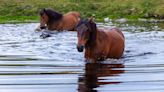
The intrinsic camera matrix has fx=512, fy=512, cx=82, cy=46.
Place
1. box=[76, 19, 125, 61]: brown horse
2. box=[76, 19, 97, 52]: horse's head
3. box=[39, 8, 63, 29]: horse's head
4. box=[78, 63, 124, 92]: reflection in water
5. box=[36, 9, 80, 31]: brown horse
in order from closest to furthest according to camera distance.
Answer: box=[78, 63, 124, 92]: reflection in water → box=[76, 19, 97, 52]: horse's head → box=[76, 19, 125, 61]: brown horse → box=[39, 8, 63, 29]: horse's head → box=[36, 9, 80, 31]: brown horse

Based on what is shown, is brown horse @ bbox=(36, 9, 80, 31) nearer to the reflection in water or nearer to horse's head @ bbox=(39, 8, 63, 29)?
horse's head @ bbox=(39, 8, 63, 29)

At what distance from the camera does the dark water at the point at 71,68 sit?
10.6m

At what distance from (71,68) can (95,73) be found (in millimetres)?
1034

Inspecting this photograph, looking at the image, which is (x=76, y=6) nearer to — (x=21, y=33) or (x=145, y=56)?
(x=21, y=33)

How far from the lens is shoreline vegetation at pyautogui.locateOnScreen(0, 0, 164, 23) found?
35781 millimetres

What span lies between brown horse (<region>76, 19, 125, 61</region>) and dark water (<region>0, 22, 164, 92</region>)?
298 mm

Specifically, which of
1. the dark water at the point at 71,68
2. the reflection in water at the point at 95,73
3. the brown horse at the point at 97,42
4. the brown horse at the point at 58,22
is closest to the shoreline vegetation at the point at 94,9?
the brown horse at the point at 58,22

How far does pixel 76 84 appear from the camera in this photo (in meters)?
10.8

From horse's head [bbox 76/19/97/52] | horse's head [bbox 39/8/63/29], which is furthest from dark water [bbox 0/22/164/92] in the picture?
horse's head [bbox 39/8/63/29]

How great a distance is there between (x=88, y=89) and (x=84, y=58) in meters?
4.60

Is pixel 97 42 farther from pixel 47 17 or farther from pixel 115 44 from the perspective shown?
pixel 47 17

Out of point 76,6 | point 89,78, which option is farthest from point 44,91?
point 76,6

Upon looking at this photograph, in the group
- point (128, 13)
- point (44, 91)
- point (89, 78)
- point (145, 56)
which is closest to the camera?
point (44, 91)

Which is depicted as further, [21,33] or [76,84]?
[21,33]
